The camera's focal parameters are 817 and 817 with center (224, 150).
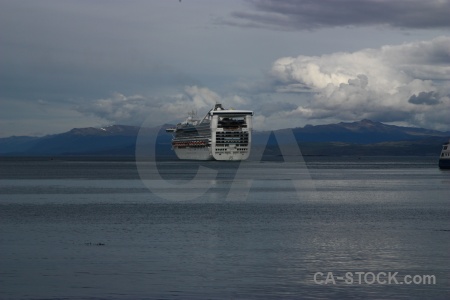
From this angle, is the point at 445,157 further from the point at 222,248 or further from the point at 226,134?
the point at 222,248

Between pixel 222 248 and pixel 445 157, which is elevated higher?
pixel 445 157

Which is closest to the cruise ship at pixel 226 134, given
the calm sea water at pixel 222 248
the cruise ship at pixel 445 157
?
the cruise ship at pixel 445 157

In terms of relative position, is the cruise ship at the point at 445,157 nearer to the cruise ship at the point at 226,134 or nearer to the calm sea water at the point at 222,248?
the cruise ship at the point at 226,134

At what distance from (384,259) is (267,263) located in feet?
15.9

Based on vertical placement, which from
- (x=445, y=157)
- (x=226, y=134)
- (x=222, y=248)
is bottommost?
(x=222, y=248)

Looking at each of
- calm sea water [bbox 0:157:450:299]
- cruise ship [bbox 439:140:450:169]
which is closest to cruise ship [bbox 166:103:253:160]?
cruise ship [bbox 439:140:450:169]

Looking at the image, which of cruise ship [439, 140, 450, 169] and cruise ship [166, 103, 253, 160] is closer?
cruise ship [439, 140, 450, 169]

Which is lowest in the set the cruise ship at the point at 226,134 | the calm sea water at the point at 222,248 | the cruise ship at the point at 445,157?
the calm sea water at the point at 222,248

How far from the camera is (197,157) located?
195 m

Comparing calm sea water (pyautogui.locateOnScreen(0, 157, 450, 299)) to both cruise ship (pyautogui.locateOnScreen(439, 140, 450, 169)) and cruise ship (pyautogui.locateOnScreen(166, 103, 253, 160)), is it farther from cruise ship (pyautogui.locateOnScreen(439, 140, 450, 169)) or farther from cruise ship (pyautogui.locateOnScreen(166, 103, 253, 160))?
cruise ship (pyautogui.locateOnScreen(166, 103, 253, 160))

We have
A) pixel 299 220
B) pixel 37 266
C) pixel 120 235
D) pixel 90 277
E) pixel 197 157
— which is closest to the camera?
pixel 90 277

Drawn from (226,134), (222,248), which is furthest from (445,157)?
(222,248)

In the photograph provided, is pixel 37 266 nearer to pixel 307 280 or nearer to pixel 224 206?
pixel 307 280

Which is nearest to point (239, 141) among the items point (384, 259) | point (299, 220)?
point (299, 220)
